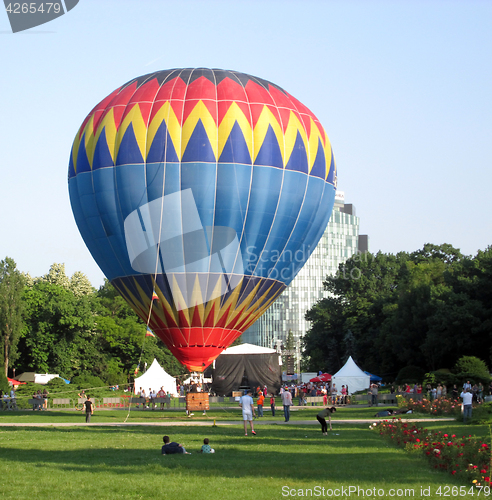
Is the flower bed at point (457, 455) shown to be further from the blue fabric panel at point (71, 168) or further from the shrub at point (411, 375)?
the shrub at point (411, 375)

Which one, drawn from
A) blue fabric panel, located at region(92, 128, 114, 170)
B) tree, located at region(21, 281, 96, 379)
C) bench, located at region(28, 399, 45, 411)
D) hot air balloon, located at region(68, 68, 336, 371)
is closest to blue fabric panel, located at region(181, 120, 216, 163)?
hot air balloon, located at region(68, 68, 336, 371)

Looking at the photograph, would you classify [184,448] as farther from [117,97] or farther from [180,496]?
[117,97]

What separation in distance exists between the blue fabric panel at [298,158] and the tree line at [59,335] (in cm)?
3343

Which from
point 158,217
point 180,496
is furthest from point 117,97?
point 180,496

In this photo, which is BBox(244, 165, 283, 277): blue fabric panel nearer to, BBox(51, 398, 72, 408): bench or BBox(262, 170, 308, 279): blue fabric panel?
BBox(262, 170, 308, 279): blue fabric panel

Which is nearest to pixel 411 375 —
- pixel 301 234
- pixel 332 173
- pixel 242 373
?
pixel 242 373

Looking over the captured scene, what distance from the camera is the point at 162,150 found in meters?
33.1

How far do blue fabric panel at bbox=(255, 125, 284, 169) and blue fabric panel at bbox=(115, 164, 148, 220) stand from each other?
5.40 meters

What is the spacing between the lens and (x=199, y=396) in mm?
33688

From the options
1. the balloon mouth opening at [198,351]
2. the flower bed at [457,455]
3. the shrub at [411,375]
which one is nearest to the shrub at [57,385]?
the balloon mouth opening at [198,351]

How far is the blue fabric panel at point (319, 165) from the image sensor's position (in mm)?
36312

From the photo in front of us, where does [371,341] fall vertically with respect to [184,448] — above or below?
above

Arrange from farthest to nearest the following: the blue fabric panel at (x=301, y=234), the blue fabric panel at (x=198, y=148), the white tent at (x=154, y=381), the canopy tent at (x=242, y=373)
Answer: the white tent at (x=154, y=381), the canopy tent at (x=242, y=373), the blue fabric panel at (x=301, y=234), the blue fabric panel at (x=198, y=148)

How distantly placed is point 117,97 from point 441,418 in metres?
21.1
